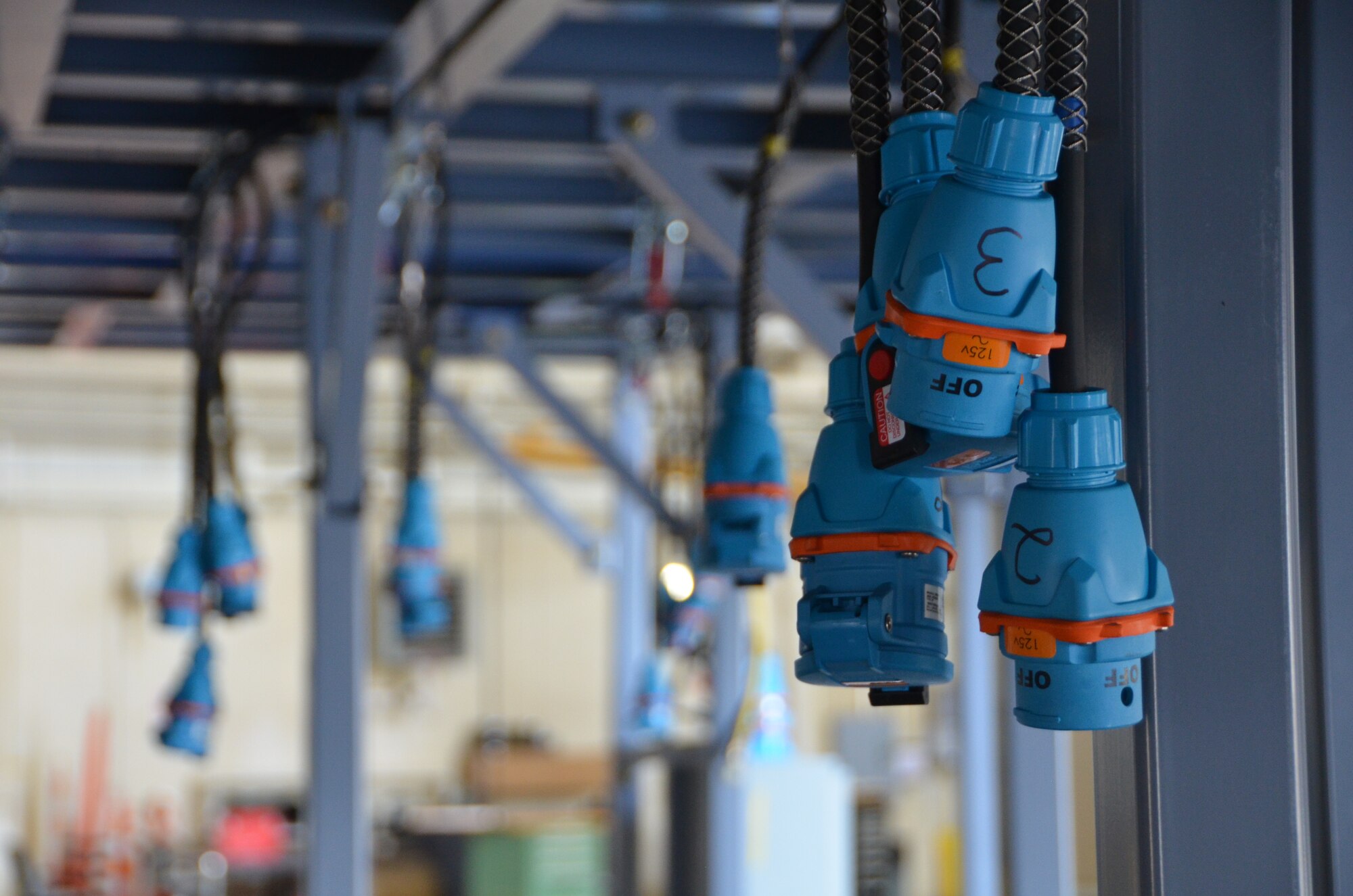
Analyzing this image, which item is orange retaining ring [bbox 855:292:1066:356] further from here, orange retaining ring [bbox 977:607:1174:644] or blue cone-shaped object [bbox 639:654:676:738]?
blue cone-shaped object [bbox 639:654:676:738]

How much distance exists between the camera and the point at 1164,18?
141 cm

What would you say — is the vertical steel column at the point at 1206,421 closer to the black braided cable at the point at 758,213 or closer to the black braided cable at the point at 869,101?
the black braided cable at the point at 869,101

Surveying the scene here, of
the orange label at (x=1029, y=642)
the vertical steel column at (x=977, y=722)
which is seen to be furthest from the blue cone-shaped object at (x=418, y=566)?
the orange label at (x=1029, y=642)

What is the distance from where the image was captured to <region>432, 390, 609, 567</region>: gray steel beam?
22.9ft

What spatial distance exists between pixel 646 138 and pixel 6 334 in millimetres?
4736

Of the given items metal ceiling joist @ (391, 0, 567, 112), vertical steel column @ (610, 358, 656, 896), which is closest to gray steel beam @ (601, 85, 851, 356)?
metal ceiling joist @ (391, 0, 567, 112)

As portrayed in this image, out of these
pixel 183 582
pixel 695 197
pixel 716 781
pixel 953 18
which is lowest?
pixel 716 781

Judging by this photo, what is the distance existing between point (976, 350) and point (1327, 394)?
50 centimetres

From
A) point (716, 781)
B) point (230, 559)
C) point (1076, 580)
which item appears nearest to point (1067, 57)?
point (1076, 580)

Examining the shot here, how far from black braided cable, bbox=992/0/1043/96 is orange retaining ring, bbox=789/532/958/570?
0.38 meters

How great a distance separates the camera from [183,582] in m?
4.15

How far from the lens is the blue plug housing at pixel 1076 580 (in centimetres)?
117

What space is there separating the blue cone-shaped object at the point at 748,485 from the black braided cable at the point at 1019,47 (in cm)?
83

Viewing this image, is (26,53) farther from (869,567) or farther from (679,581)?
(869,567)
